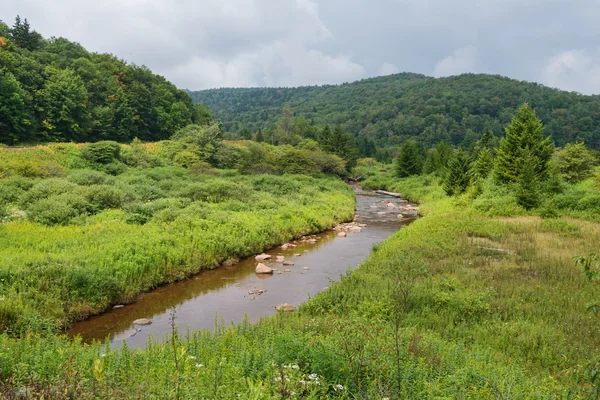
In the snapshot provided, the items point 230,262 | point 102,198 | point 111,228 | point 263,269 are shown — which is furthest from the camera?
point 102,198

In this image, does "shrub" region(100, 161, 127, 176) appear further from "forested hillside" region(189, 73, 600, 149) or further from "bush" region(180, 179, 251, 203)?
"forested hillside" region(189, 73, 600, 149)

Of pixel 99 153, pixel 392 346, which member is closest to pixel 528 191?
pixel 392 346

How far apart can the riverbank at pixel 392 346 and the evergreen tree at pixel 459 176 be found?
21595 millimetres

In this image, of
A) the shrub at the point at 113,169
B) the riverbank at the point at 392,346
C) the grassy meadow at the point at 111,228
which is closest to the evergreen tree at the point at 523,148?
the grassy meadow at the point at 111,228

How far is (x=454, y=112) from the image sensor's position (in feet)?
430

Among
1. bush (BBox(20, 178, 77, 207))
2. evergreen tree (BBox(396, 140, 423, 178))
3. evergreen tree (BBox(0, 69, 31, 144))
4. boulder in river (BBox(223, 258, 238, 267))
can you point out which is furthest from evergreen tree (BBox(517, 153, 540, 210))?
evergreen tree (BBox(0, 69, 31, 144))

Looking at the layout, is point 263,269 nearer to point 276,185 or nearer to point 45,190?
point 45,190

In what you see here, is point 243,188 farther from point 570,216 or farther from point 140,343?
point 570,216

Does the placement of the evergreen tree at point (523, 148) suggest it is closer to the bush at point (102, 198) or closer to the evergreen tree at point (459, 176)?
the evergreen tree at point (459, 176)

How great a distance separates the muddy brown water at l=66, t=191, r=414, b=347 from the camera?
1168cm

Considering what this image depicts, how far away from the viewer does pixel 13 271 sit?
11.6 meters

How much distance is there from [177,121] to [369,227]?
4859 cm

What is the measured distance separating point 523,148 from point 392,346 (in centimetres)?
3027

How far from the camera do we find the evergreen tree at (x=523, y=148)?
30969mm
